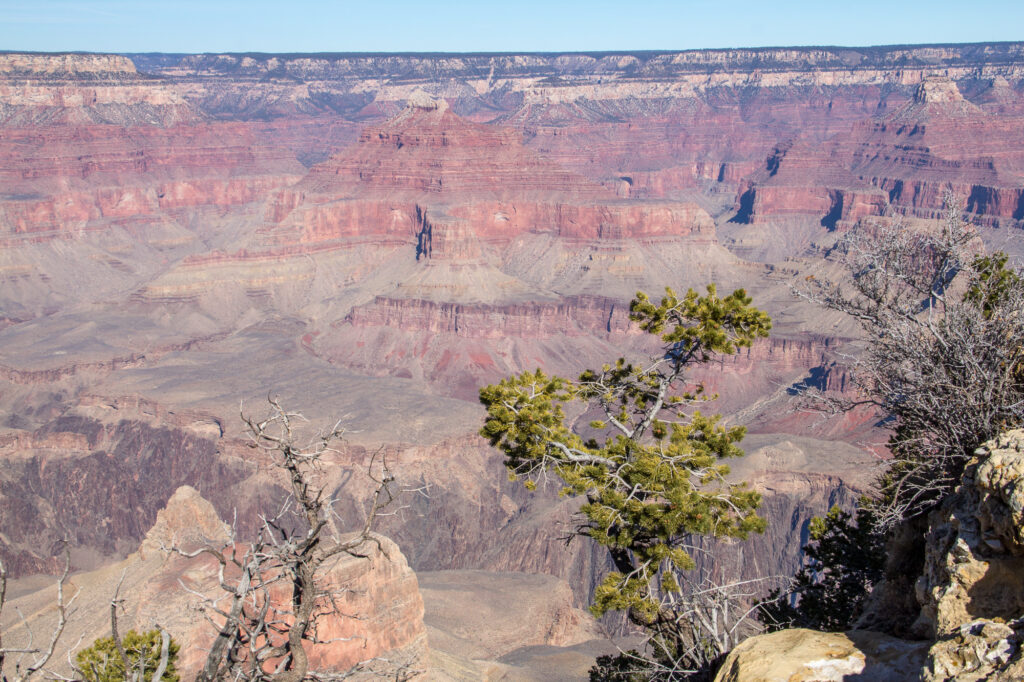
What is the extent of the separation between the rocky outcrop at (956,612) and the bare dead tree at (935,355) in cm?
194

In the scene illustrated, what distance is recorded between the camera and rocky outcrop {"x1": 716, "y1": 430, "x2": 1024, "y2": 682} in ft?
43.0

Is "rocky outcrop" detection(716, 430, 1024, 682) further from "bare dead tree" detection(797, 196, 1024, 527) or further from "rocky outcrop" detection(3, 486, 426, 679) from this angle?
"rocky outcrop" detection(3, 486, 426, 679)

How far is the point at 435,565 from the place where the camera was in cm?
6962

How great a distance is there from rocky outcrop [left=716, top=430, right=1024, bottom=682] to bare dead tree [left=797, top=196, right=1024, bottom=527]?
194cm

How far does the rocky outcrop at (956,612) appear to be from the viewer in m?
13.1

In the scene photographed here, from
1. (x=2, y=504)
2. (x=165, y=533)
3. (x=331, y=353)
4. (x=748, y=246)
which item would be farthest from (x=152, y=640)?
(x=748, y=246)

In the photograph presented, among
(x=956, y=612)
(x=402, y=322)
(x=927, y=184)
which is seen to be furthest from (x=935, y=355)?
(x=927, y=184)

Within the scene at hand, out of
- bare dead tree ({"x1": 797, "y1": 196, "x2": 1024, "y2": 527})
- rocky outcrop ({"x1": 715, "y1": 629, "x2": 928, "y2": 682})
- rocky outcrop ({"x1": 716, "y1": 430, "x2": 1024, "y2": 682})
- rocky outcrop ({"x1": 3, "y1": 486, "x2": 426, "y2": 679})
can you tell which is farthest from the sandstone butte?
rocky outcrop ({"x1": 715, "y1": 629, "x2": 928, "y2": 682})

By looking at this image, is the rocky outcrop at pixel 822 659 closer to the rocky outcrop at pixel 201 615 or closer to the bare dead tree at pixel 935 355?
the bare dead tree at pixel 935 355

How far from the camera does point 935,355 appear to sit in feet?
64.7

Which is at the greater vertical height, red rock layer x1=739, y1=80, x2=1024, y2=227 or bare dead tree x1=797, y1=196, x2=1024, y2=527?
red rock layer x1=739, y1=80, x2=1024, y2=227

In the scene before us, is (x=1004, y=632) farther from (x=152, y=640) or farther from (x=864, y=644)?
(x=152, y=640)

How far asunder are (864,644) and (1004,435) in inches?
171

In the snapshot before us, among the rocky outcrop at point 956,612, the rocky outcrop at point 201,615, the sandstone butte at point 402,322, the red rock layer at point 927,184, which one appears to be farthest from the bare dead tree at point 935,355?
the red rock layer at point 927,184
